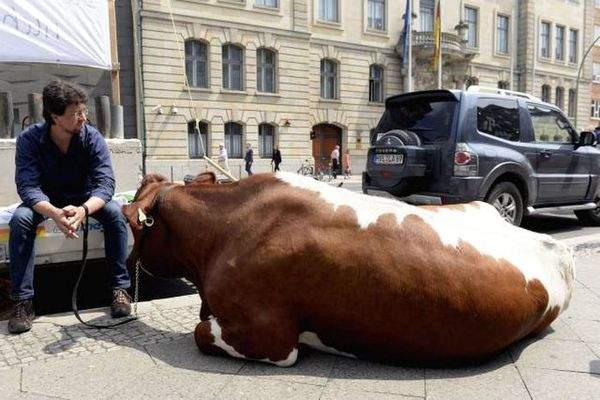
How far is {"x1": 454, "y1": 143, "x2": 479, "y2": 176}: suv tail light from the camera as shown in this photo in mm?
6953

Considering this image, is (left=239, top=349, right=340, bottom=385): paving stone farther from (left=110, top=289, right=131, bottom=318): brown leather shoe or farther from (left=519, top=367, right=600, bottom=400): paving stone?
(left=110, top=289, right=131, bottom=318): brown leather shoe

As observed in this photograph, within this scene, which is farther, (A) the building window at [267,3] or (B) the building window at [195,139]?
(A) the building window at [267,3]

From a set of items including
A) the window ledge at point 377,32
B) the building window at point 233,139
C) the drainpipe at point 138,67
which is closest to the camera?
the drainpipe at point 138,67

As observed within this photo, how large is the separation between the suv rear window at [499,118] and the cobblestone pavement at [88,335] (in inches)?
194

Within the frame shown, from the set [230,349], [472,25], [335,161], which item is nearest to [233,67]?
[335,161]

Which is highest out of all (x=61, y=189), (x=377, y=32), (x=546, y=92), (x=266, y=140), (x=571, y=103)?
(x=377, y=32)

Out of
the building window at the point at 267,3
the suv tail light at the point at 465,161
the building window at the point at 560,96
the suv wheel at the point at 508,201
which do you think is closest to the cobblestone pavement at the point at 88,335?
the suv tail light at the point at 465,161

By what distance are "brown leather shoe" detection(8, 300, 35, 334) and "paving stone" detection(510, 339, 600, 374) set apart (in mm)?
3119

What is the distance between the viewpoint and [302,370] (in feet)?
10.0

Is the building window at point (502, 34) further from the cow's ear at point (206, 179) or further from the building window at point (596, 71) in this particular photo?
the cow's ear at point (206, 179)

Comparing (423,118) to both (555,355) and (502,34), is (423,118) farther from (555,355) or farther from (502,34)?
(502,34)

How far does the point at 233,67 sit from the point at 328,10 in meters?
7.42

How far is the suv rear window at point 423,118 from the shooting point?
721 cm

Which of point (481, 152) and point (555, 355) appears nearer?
point (555, 355)
